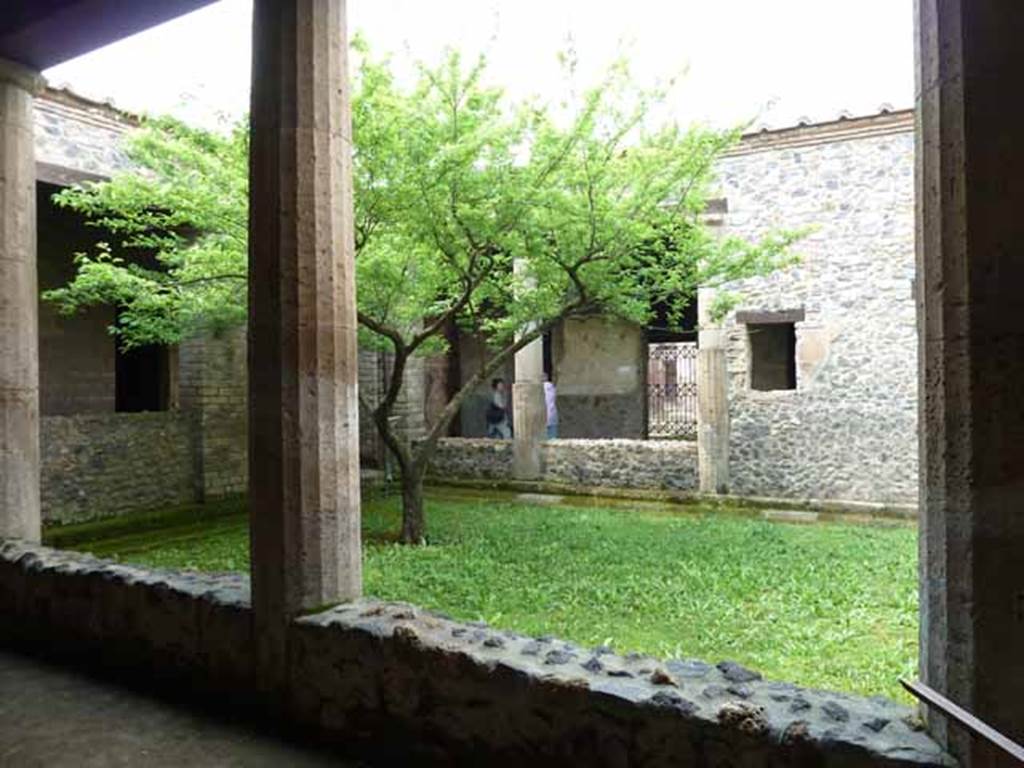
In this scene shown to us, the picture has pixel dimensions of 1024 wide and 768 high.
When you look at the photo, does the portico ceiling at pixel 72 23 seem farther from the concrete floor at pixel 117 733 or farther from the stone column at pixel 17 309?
the concrete floor at pixel 117 733

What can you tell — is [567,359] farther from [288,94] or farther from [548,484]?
[288,94]

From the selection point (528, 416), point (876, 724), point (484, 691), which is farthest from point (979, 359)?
point (528, 416)

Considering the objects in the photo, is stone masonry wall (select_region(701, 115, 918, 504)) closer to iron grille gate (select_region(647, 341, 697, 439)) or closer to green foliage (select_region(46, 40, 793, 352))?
green foliage (select_region(46, 40, 793, 352))

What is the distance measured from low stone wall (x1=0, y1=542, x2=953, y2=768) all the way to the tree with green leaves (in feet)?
12.1

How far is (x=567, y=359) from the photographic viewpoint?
15.1m

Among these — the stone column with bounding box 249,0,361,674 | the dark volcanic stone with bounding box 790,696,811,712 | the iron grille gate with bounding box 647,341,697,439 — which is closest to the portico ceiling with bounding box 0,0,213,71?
the stone column with bounding box 249,0,361,674

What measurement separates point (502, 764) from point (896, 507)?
329 inches

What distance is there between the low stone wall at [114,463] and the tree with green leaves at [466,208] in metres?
1.65

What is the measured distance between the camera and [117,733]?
2.71 m

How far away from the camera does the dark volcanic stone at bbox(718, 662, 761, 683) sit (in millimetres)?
2143

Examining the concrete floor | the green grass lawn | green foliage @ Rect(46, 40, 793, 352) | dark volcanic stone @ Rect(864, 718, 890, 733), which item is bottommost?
the green grass lawn

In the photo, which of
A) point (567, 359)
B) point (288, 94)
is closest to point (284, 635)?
point (288, 94)

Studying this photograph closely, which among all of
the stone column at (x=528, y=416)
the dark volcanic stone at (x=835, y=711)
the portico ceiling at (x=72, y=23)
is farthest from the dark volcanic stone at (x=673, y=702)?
the stone column at (x=528, y=416)

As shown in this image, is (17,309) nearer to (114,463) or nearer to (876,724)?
(876,724)
